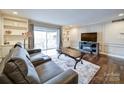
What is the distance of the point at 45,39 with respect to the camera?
8430 millimetres

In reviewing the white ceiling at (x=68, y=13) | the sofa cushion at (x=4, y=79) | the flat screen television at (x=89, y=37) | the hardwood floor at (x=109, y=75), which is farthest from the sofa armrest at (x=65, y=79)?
the flat screen television at (x=89, y=37)

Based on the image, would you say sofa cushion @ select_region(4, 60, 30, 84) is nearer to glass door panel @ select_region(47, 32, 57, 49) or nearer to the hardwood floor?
the hardwood floor

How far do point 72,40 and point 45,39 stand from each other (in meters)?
2.50

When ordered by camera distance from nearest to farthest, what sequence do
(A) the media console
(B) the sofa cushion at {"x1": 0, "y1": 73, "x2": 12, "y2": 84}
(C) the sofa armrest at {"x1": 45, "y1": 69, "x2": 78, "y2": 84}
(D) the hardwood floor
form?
(B) the sofa cushion at {"x1": 0, "y1": 73, "x2": 12, "y2": 84} < (C) the sofa armrest at {"x1": 45, "y1": 69, "x2": 78, "y2": 84} < (D) the hardwood floor < (A) the media console

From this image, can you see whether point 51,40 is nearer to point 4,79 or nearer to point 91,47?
point 91,47

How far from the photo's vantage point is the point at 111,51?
637 centimetres

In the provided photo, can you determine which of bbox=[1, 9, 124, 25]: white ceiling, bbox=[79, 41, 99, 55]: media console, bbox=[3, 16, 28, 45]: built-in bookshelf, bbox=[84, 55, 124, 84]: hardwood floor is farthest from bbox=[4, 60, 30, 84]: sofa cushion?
bbox=[79, 41, 99, 55]: media console

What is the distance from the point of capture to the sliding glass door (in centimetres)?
795

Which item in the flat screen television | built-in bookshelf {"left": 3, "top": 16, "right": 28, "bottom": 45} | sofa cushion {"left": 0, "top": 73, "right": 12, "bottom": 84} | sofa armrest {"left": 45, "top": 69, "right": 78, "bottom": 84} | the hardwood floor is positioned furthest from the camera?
the flat screen television

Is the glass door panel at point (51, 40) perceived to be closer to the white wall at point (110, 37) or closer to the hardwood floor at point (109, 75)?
the white wall at point (110, 37)
